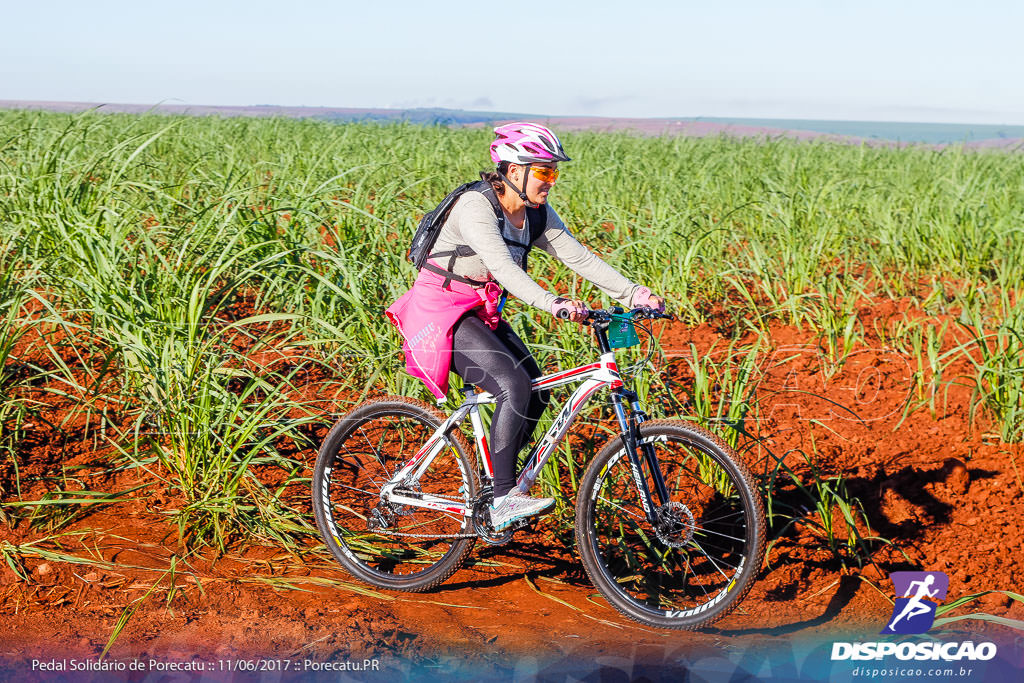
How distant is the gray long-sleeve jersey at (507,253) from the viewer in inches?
111

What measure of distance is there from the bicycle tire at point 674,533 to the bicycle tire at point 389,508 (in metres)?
0.50

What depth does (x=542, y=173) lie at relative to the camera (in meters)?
2.95

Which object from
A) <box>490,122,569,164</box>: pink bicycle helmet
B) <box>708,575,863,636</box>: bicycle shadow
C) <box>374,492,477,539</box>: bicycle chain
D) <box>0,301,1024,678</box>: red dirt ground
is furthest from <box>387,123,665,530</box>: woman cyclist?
<box>708,575,863,636</box>: bicycle shadow

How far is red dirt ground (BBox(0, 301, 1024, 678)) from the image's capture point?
9.37 feet

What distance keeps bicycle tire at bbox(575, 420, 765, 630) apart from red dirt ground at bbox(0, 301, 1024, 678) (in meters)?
0.16

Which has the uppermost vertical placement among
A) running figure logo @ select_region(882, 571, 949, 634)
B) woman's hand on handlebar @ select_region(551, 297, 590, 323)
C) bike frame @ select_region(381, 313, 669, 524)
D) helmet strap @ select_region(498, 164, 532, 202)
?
helmet strap @ select_region(498, 164, 532, 202)

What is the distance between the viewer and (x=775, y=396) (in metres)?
4.73

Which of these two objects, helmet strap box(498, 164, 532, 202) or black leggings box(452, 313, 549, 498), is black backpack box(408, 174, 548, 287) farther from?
black leggings box(452, 313, 549, 498)

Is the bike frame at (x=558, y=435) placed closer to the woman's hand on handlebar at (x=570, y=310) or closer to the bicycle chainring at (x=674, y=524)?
the bicycle chainring at (x=674, y=524)

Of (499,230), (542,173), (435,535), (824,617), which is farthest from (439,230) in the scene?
(824,617)

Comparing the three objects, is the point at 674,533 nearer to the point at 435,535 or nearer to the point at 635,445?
the point at 635,445

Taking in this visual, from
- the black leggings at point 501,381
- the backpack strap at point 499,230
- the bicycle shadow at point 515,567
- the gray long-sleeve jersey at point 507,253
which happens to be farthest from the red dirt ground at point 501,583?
the backpack strap at point 499,230

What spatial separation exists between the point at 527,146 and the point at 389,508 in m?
1.43

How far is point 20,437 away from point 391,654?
6.65 feet
